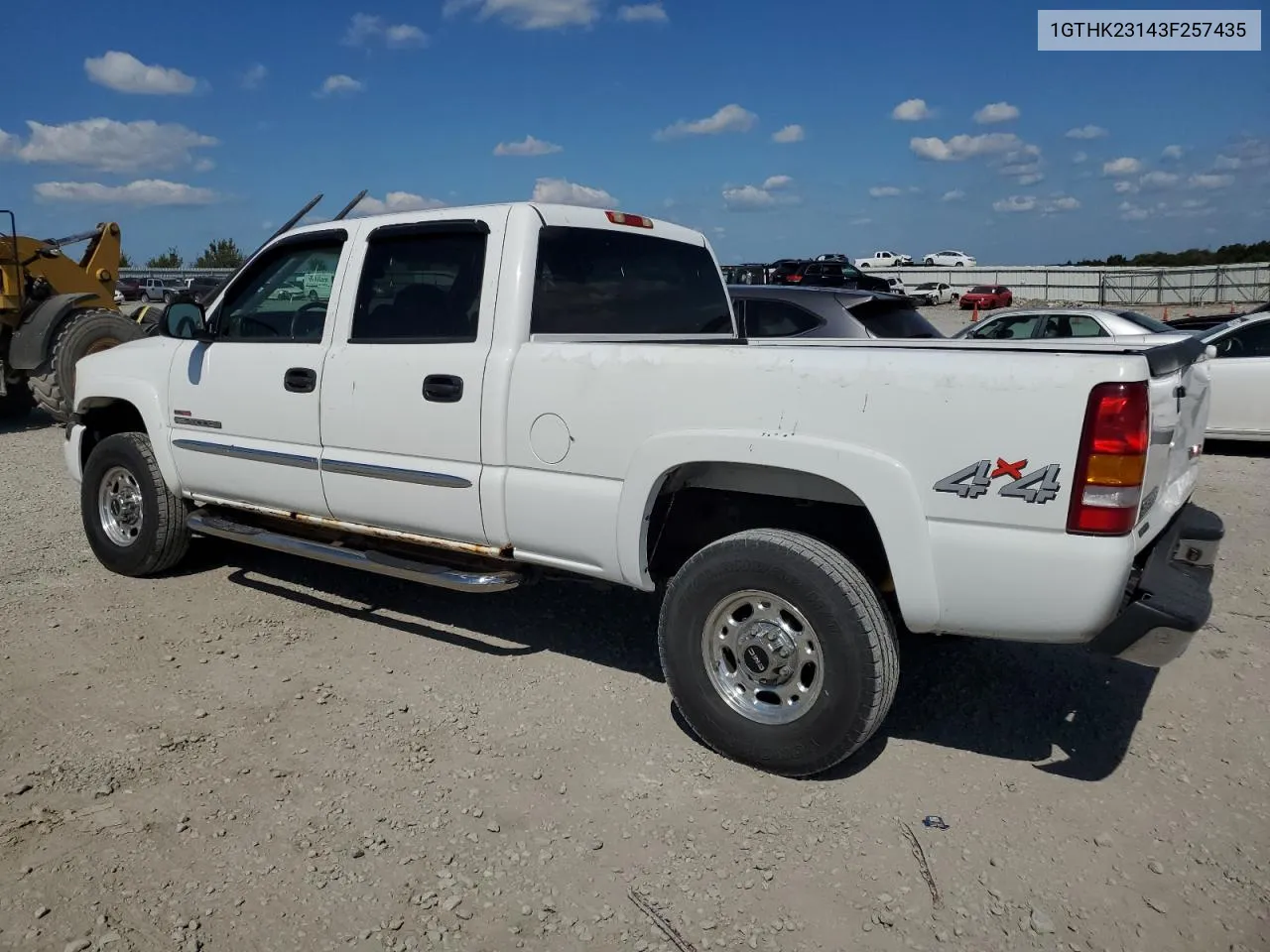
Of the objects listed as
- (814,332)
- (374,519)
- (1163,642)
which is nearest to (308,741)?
(374,519)

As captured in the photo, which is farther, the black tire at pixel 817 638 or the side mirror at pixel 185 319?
the side mirror at pixel 185 319

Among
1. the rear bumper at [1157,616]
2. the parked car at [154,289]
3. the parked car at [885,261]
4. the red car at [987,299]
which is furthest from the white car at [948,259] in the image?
the rear bumper at [1157,616]

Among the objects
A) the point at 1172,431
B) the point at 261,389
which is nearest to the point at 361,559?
the point at 261,389

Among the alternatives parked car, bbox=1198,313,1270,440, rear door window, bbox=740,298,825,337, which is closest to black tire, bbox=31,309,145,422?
rear door window, bbox=740,298,825,337

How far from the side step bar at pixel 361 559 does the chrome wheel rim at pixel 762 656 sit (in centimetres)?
94

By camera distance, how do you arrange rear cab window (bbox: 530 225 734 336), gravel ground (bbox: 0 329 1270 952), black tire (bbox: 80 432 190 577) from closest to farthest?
gravel ground (bbox: 0 329 1270 952)
rear cab window (bbox: 530 225 734 336)
black tire (bbox: 80 432 190 577)

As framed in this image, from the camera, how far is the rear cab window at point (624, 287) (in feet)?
13.9

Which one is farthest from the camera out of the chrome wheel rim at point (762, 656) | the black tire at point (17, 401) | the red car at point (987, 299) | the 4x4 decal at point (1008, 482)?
the red car at point (987, 299)

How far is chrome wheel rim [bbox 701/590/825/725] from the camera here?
345 centimetres

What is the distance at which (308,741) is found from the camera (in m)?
3.86

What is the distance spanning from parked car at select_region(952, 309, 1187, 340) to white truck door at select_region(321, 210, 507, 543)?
875cm

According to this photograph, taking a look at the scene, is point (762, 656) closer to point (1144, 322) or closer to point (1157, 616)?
point (1157, 616)

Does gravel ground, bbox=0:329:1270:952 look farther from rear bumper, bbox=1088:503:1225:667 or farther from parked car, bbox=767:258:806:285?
parked car, bbox=767:258:806:285

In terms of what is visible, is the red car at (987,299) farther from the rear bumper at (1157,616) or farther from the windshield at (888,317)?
the rear bumper at (1157,616)
